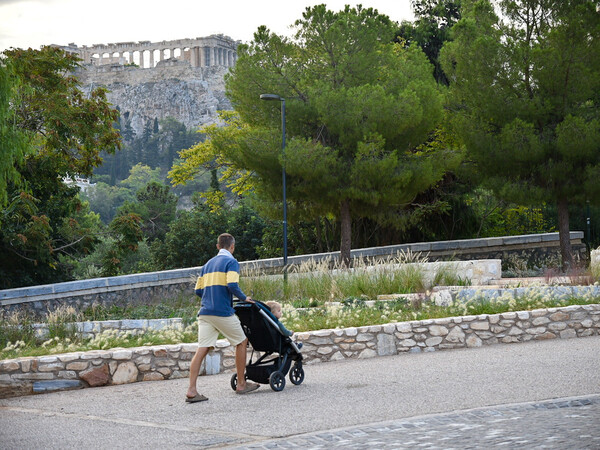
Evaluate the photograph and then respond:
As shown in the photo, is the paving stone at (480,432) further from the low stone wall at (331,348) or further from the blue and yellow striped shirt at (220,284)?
the low stone wall at (331,348)

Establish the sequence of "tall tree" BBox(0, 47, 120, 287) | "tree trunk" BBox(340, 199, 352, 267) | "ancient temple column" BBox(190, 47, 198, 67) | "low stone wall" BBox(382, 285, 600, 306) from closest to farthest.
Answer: "low stone wall" BBox(382, 285, 600, 306) < "tall tree" BBox(0, 47, 120, 287) < "tree trunk" BBox(340, 199, 352, 267) < "ancient temple column" BBox(190, 47, 198, 67)

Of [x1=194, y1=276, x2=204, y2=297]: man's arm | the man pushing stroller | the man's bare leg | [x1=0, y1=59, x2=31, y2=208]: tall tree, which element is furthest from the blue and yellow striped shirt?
[x1=0, y1=59, x2=31, y2=208]: tall tree

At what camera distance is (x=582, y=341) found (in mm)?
11672

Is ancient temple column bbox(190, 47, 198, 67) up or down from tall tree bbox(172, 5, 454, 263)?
up

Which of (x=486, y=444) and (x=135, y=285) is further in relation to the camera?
(x=135, y=285)

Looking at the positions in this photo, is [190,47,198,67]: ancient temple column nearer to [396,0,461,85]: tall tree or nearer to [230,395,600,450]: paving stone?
[396,0,461,85]: tall tree

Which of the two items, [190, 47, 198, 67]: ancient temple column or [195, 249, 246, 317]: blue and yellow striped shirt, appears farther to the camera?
[190, 47, 198, 67]: ancient temple column

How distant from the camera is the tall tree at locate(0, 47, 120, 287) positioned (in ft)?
66.0

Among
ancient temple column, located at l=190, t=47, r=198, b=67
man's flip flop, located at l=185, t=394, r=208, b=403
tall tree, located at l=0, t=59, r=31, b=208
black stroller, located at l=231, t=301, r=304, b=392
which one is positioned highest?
ancient temple column, located at l=190, t=47, r=198, b=67

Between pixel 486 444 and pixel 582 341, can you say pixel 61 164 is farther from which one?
pixel 486 444

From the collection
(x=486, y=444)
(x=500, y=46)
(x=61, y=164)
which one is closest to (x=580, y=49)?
(x=500, y=46)

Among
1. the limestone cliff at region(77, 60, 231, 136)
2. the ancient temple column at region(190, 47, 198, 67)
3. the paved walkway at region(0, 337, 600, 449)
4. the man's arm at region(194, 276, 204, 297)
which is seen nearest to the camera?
the paved walkway at region(0, 337, 600, 449)

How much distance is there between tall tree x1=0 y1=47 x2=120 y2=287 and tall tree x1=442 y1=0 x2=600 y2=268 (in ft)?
34.1

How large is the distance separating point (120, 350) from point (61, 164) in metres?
12.7
